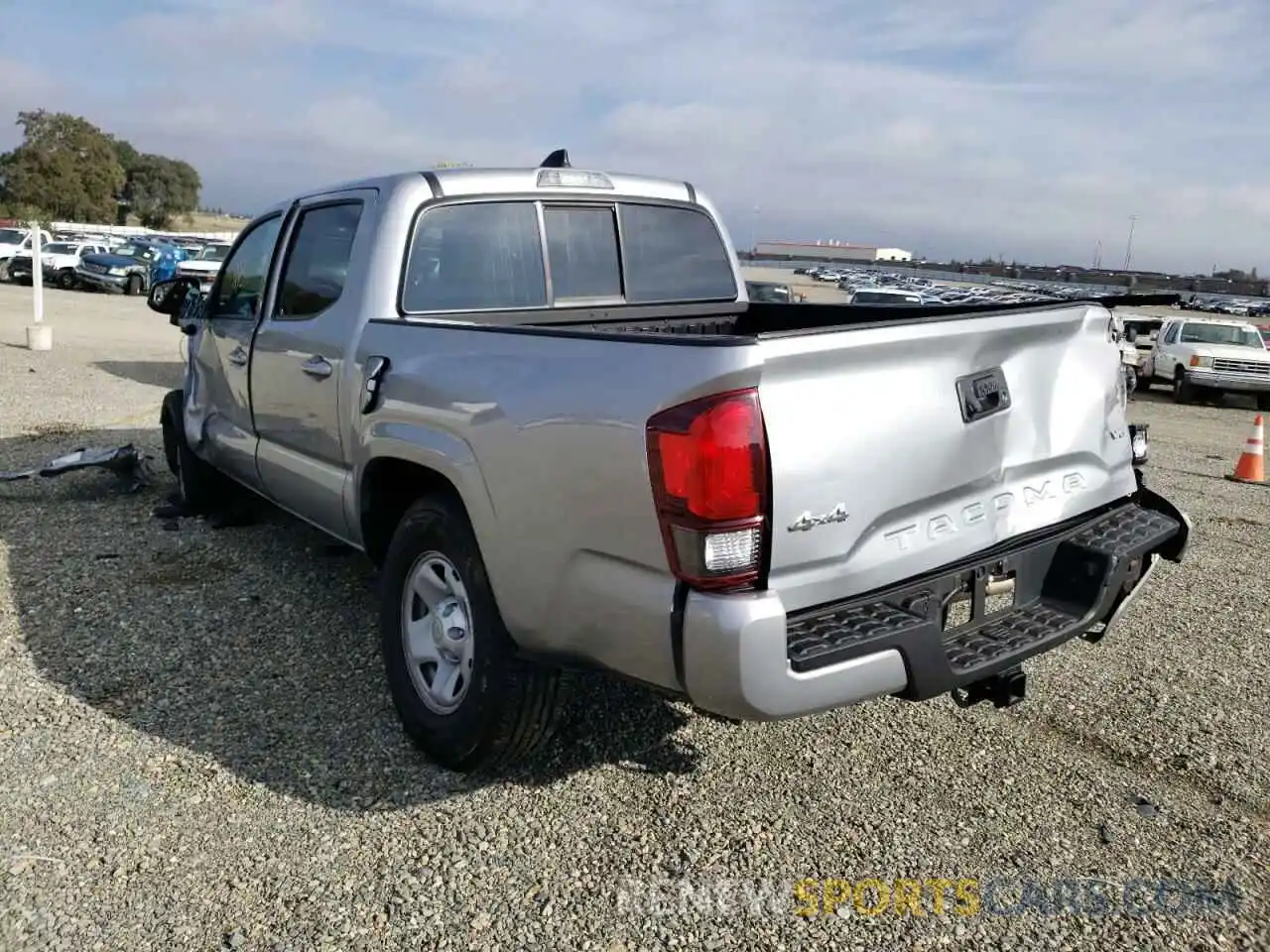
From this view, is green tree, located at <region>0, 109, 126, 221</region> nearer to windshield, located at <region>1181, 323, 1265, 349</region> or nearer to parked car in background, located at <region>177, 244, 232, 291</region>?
parked car in background, located at <region>177, 244, 232, 291</region>

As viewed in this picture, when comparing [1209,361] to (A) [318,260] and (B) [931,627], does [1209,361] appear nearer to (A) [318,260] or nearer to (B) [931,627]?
(A) [318,260]

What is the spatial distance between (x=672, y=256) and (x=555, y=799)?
2680mm

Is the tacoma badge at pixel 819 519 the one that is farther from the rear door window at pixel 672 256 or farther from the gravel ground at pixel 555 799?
the rear door window at pixel 672 256

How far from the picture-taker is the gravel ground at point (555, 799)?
2.71 meters

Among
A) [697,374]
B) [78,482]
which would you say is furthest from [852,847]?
[78,482]

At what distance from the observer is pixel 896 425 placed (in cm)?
269

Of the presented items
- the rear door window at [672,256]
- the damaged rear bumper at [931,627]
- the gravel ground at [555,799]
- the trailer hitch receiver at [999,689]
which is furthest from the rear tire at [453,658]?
the rear door window at [672,256]

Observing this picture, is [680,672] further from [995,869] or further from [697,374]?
[995,869]

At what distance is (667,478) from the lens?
2.47 meters

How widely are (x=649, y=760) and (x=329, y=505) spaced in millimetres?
1679

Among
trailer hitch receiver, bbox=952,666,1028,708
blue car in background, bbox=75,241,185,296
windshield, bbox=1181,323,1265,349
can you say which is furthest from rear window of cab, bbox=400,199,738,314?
blue car in background, bbox=75,241,185,296

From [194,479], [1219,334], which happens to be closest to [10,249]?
[194,479]

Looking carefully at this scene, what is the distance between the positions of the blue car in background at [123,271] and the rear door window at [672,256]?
95.1ft

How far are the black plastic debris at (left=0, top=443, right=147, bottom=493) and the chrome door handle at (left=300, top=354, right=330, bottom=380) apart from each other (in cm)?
321
